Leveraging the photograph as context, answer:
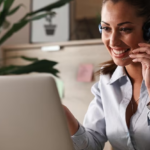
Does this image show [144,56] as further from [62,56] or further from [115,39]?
[62,56]

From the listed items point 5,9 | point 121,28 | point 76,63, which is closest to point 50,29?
point 76,63

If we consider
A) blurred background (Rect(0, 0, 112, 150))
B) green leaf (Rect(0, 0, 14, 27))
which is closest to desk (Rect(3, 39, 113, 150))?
blurred background (Rect(0, 0, 112, 150))

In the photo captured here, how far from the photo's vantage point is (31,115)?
0.50 meters

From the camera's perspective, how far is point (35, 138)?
501mm

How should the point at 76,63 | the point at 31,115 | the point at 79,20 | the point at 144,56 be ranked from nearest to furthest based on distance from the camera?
the point at 31,115 → the point at 144,56 → the point at 76,63 → the point at 79,20

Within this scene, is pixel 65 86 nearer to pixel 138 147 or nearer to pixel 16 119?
pixel 138 147

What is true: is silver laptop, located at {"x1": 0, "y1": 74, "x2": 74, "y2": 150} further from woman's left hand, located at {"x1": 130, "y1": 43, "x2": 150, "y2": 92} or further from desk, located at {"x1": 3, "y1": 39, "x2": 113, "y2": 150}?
desk, located at {"x1": 3, "y1": 39, "x2": 113, "y2": 150}

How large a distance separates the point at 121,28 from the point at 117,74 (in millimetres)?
204

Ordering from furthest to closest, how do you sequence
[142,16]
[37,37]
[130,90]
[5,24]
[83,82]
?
[37,37] → [83,82] → [5,24] → [130,90] → [142,16]

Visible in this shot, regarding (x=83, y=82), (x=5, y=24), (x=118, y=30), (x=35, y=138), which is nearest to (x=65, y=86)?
(x=83, y=82)

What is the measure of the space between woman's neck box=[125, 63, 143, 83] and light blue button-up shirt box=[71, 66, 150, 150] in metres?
0.02

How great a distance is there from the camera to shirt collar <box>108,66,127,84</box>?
3.38 ft

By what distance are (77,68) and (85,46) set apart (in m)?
0.15

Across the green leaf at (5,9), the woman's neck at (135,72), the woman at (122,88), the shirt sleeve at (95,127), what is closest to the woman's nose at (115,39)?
the woman at (122,88)
